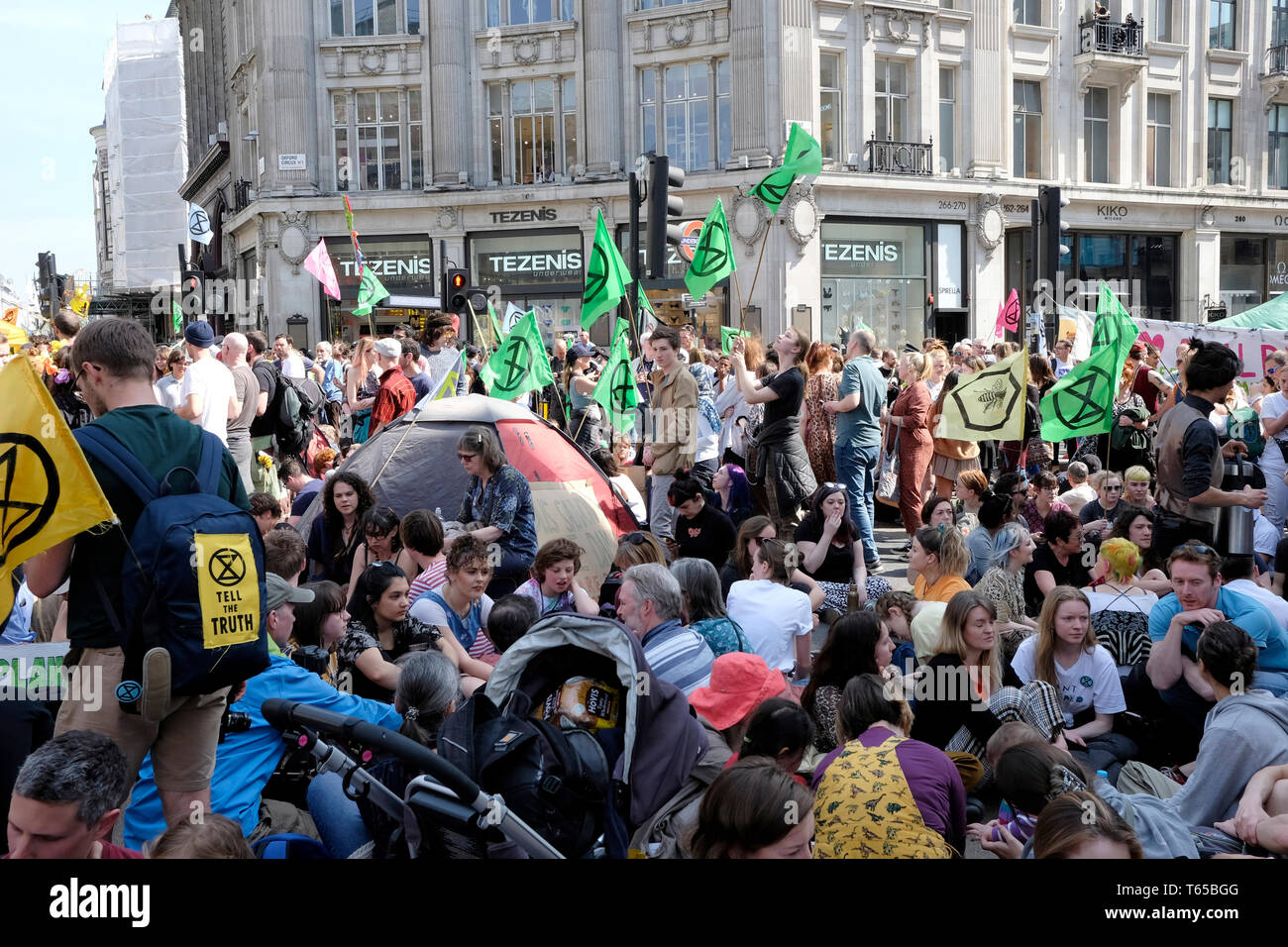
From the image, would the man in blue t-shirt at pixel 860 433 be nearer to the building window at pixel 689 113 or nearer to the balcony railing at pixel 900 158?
the building window at pixel 689 113

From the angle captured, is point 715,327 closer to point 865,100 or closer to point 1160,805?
point 865,100

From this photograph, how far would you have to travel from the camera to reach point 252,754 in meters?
4.53

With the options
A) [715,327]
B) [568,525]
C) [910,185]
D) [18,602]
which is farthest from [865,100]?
[18,602]

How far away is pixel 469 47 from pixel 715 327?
9930 millimetres

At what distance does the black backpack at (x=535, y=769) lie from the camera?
3.58 metres

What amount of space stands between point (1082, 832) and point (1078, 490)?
6.74 m

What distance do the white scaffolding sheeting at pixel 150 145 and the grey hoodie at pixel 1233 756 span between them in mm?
55945

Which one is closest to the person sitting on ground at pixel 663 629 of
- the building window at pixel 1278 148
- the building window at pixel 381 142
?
the building window at pixel 381 142

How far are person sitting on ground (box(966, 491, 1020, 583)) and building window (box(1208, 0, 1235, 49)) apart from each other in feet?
105

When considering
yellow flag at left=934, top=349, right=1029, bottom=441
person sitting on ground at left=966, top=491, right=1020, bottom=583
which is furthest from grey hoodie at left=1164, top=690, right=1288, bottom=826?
yellow flag at left=934, top=349, right=1029, bottom=441

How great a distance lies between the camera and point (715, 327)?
3025 cm

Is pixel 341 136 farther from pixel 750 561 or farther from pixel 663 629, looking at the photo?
pixel 663 629

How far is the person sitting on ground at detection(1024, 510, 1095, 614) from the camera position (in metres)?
7.79

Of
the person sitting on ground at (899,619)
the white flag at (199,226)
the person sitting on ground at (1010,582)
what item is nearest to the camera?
the person sitting on ground at (899,619)
